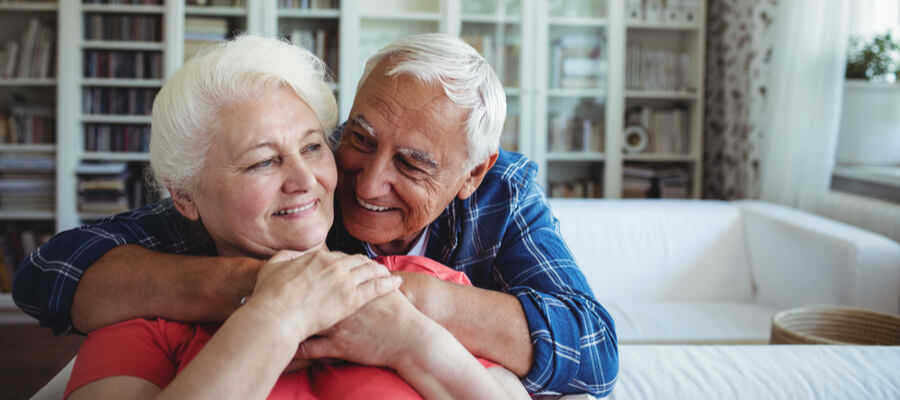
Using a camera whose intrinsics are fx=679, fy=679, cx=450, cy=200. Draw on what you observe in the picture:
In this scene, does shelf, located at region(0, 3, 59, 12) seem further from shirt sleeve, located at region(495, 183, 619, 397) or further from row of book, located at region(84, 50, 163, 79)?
shirt sleeve, located at region(495, 183, 619, 397)

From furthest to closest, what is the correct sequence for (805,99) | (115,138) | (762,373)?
1. (115,138)
2. (805,99)
3. (762,373)

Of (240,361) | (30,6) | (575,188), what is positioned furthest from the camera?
(575,188)

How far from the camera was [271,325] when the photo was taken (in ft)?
2.96

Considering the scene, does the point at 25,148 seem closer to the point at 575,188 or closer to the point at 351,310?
the point at 575,188

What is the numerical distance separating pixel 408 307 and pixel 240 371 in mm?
270

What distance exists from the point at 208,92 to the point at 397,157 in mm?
393

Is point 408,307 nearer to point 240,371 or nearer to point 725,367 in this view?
point 240,371

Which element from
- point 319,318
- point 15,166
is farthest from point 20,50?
point 319,318

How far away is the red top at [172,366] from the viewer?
98 cm

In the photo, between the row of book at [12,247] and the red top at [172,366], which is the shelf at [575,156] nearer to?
the row of book at [12,247]

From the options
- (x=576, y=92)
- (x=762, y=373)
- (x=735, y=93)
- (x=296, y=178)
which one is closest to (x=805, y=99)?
(x=735, y=93)

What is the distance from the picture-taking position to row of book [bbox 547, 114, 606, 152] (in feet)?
14.4

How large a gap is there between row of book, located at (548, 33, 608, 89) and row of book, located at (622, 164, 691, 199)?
625 millimetres

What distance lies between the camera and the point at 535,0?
13.8 ft
